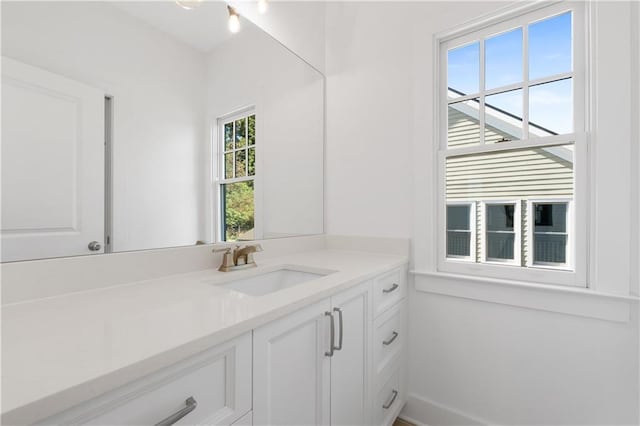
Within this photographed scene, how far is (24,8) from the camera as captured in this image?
777mm

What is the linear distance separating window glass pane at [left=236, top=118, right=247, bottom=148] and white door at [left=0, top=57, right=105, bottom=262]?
1.84 ft

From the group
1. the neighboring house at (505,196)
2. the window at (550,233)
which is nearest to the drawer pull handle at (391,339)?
the neighboring house at (505,196)

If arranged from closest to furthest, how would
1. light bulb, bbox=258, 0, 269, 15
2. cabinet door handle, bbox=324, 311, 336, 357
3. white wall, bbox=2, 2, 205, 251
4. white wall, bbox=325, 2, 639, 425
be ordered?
white wall, bbox=2, 2, 205, 251 < cabinet door handle, bbox=324, 311, 336, 357 < white wall, bbox=325, 2, 639, 425 < light bulb, bbox=258, 0, 269, 15

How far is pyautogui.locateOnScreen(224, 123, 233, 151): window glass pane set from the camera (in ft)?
4.38

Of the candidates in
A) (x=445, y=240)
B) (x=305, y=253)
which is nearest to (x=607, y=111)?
(x=445, y=240)

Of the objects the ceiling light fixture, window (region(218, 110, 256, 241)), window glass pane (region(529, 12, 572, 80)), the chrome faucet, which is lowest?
the chrome faucet

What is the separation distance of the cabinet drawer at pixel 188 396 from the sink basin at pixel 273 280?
0.52 metres

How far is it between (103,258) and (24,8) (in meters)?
0.74

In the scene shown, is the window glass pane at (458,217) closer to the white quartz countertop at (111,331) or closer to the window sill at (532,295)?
the window sill at (532,295)

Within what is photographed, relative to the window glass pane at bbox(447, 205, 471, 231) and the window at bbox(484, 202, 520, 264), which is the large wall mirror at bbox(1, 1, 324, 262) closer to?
the window glass pane at bbox(447, 205, 471, 231)

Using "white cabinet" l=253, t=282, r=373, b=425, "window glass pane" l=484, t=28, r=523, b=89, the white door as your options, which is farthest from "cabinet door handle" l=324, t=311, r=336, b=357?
"window glass pane" l=484, t=28, r=523, b=89

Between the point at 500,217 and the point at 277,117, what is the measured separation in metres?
1.34

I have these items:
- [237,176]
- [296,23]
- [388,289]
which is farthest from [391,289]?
[296,23]

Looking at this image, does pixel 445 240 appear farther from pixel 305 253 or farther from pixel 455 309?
pixel 305 253
